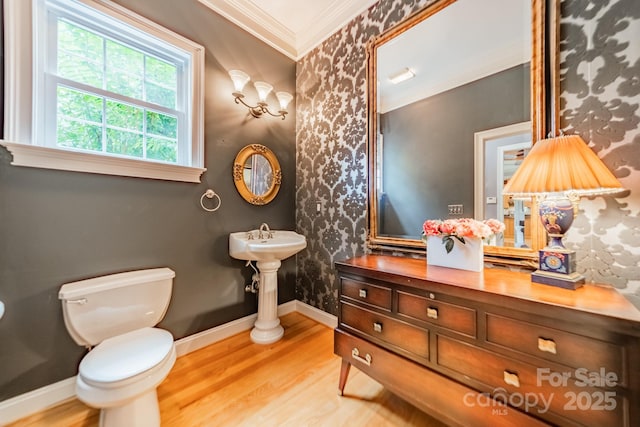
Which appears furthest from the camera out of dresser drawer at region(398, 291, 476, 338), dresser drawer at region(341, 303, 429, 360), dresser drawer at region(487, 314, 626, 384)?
dresser drawer at region(341, 303, 429, 360)

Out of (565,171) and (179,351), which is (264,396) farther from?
(565,171)

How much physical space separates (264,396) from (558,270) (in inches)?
65.7

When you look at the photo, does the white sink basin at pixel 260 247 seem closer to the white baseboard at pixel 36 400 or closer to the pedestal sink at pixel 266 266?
the pedestal sink at pixel 266 266

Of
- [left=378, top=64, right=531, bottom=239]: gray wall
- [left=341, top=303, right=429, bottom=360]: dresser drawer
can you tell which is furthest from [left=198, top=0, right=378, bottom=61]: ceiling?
[left=341, top=303, right=429, bottom=360]: dresser drawer

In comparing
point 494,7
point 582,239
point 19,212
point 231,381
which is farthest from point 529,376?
point 19,212

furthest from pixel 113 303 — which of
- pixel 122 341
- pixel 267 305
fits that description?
pixel 267 305

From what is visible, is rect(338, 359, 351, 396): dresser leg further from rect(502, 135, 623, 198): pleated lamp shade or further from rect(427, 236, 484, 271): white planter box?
rect(502, 135, 623, 198): pleated lamp shade

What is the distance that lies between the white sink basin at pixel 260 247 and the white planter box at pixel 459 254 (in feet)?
3.41

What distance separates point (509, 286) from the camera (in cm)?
102

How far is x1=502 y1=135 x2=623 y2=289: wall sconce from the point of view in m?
0.93

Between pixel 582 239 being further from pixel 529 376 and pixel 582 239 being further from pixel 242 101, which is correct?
pixel 242 101

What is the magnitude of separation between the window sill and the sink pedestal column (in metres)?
0.95

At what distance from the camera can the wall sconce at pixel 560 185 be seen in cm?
93

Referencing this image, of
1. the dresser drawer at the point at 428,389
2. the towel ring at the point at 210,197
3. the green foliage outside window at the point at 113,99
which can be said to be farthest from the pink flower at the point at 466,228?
the green foliage outside window at the point at 113,99
